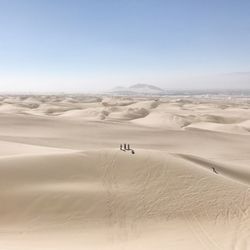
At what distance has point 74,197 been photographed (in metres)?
8.88

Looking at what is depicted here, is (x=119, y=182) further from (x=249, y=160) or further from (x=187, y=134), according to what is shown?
(x=187, y=134)

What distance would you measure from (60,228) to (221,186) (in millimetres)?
4358

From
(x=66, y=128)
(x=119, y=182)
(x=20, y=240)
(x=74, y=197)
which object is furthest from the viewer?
(x=66, y=128)

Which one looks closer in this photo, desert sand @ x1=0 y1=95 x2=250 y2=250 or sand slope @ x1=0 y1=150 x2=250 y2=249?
desert sand @ x1=0 y1=95 x2=250 y2=250

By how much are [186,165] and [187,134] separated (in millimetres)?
14141

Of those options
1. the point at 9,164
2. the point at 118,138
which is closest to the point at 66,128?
the point at 118,138

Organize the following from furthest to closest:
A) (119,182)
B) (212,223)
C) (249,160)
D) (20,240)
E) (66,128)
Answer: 1. (66,128)
2. (249,160)
3. (119,182)
4. (212,223)
5. (20,240)

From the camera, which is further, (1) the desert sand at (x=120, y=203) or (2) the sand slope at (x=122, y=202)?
(2) the sand slope at (x=122, y=202)

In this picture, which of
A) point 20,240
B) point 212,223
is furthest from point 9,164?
point 212,223

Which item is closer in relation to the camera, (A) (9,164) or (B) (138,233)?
(B) (138,233)

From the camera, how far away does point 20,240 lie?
7.08 metres

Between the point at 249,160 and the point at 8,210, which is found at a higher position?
the point at 8,210

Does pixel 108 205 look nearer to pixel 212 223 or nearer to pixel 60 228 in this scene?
pixel 60 228

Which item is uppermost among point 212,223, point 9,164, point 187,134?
point 9,164
